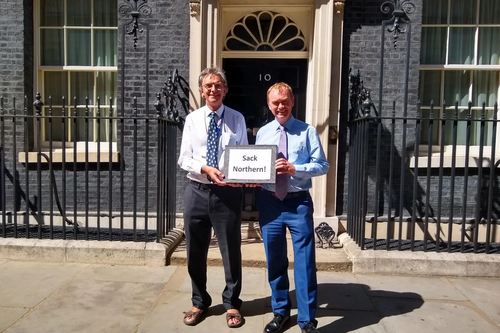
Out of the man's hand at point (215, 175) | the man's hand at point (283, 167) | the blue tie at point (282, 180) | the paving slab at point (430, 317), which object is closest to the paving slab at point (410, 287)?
the paving slab at point (430, 317)

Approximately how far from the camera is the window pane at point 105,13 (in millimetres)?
6309

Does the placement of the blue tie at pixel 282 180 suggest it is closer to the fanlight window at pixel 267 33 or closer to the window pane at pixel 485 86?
the fanlight window at pixel 267 33

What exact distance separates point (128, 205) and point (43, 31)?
2.91 metres

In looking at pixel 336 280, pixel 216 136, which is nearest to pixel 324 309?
pixel 336 280

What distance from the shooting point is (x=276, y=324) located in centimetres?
326

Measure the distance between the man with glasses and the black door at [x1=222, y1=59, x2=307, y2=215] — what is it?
2.69 m

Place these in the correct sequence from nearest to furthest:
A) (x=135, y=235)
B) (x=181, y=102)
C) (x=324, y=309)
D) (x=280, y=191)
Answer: (x=280, y=191) < (x=324, y=309) < (x=135, y=235) < (x=181, y=102)

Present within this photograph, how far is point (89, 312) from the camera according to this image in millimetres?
3629

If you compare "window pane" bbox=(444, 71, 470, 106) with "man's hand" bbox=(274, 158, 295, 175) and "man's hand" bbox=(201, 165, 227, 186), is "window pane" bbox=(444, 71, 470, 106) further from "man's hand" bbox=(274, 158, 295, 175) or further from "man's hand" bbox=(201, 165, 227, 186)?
"man's hand" bbox=(201, 165, 227, 186)

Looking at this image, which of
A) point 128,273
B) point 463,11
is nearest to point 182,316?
point 128,273

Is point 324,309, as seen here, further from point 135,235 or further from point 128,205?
point 128,205

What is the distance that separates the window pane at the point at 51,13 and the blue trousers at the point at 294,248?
4848mm

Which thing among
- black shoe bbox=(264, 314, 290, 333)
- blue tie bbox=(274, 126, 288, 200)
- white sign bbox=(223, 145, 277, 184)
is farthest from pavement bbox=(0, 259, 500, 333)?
white sign bbox=(223, 145, 277, 184)

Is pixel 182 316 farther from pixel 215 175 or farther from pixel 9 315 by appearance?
pixel 9 315
